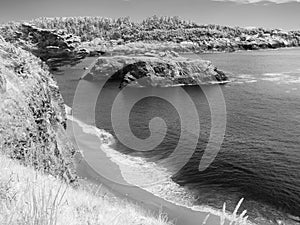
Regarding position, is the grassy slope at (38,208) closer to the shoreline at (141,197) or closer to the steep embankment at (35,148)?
the steep embankment at (35,148)

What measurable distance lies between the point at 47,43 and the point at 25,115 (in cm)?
14497

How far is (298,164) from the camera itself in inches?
1451

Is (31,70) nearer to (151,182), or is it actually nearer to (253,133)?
(151,182)

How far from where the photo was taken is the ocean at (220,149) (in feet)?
102

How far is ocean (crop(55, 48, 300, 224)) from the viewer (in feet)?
102

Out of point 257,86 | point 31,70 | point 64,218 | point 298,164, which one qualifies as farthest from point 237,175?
point 257,86

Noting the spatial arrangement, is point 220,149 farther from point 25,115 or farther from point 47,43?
point 47,43

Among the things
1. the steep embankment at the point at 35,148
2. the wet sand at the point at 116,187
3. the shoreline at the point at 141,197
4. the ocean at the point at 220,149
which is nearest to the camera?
the steep embankment at the point at 35,148

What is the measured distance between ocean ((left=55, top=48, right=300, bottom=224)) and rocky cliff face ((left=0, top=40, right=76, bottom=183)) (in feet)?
54.5

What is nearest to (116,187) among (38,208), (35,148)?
(35,148)

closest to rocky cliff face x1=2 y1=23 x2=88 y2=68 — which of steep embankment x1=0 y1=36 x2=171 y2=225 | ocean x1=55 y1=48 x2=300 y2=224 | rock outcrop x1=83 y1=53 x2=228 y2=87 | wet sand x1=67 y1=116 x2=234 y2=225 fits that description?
rock outcrop x1=83 y1=53 x2=228 y2=87

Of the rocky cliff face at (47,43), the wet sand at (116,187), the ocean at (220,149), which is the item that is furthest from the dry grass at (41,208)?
the rocky cliff face at (47,43)

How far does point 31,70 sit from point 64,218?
15.9 meters

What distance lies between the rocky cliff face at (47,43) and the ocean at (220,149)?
257 ft
